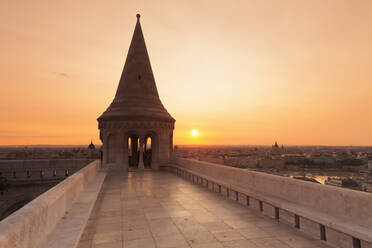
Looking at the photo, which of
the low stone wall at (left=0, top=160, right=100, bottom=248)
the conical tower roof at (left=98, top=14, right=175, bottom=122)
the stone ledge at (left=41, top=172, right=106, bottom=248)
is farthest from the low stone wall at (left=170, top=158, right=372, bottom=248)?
the conical tower roof at (left=98, top=14, right=175, bottom=122)

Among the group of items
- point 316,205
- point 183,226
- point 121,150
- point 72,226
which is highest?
point 121,150

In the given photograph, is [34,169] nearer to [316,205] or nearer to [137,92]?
[137,92]

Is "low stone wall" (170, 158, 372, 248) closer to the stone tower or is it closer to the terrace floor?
the terrace floor

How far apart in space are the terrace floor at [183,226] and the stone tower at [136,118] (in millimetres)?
8003

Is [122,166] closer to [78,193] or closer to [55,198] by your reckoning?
[78,193]

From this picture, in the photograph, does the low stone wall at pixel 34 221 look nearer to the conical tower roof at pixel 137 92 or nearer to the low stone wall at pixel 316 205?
the low stone wall at pixel 316 205

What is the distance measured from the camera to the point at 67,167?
16344 mm

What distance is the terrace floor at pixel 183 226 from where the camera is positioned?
4.25 metres

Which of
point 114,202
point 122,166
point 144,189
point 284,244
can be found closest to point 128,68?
point 122,166

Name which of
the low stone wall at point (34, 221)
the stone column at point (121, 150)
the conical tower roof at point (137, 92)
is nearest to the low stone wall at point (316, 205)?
the low stone wall at point (34, 221)

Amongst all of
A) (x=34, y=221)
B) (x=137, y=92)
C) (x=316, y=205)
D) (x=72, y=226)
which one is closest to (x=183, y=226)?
(x=72, y=226)

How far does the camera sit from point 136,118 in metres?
15.6

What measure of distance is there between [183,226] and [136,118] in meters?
11.2

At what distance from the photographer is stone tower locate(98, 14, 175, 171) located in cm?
1556
